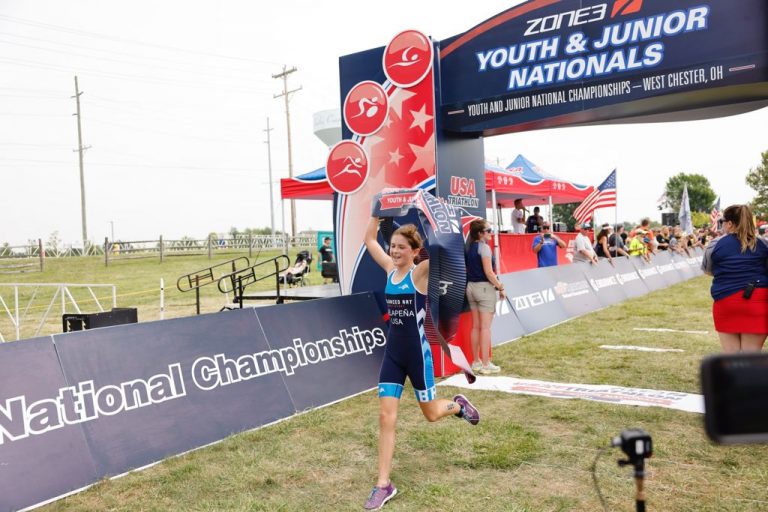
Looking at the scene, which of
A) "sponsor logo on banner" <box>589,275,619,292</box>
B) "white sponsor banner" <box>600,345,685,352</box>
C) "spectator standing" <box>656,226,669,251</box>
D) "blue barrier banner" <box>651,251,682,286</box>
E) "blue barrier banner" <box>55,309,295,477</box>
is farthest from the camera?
"spectator standing" <box>656,226,669,251</box>

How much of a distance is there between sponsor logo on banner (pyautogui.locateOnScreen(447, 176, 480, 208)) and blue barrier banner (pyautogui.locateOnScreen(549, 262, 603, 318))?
177 inches

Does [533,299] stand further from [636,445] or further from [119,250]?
[119,250]

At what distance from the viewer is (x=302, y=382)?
243 inches

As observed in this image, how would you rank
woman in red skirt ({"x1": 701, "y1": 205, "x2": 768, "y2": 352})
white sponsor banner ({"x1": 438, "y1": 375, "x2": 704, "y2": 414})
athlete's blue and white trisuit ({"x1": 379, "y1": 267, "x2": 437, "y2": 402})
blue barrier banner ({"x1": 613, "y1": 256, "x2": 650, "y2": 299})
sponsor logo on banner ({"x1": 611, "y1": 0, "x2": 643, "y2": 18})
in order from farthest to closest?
1. blue barrier banner ({"x1": 613, "y1": 256, "x2": 650, "y2": 299})
2. sponsor logo on banner ({"x1": 611, "y1": 0, "x2": 643, "y2": 18})
3. white sponsor banner ({"x1": 438, "y1": 375, "x2": 704, "y2": 414})
4. woman in red skirt ({"x1": 701, "y1": 205, "x2": 768, "y2": 352})
5. athlete's blue and white trisuit ({"x1": 379, "y1": 267, "x2": 437, "y2": 402})

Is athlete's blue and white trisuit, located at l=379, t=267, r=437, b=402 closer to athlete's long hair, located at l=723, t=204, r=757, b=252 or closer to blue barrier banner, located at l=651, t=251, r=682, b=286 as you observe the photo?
athlete's long hair, located at l=723, t=204, r=757, b=252

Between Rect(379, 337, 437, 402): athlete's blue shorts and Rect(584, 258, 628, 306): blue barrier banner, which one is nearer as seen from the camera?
Rect(379, 337, 437, 402): athlete's blue shorts

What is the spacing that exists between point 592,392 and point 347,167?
4298 mm

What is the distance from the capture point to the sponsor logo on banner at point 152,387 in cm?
414

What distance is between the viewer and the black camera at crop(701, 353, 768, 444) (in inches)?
30.9

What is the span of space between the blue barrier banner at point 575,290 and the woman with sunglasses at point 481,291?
16.0ft

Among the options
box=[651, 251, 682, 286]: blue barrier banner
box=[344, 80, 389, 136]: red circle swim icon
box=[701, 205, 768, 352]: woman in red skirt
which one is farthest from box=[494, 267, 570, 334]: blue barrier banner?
box=[651, 251, 682, 286]: blue barrier banner

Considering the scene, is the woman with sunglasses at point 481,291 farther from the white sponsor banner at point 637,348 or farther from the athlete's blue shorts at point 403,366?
the athlete's blue shorts at point 403,366

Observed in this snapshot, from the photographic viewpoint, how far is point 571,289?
12.8 m

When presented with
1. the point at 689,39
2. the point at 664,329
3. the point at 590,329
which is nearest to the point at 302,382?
the point at 689,39
